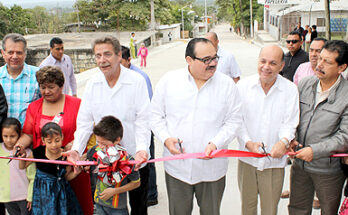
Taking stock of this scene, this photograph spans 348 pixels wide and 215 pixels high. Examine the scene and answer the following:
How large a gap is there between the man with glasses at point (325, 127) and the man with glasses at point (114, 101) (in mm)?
1351

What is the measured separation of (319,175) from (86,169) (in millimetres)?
1983

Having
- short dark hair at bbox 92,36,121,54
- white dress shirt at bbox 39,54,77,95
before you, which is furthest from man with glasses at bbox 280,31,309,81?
white dress shirt at bbox 39,54,77,95

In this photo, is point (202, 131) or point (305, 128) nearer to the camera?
point (202, 131)

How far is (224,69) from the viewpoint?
Answer: 207 inches

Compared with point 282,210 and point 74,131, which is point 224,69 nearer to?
point 282,210

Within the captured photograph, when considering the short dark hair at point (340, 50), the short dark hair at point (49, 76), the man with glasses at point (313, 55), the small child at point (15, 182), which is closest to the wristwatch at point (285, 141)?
the short dark hair at point (340, 50)

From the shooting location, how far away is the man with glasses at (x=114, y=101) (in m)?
2.63

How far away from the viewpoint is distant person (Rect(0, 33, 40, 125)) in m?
3.22

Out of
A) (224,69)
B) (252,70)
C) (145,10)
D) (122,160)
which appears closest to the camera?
(122,160)

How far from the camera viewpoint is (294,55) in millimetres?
5074

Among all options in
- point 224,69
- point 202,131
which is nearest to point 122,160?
point 202,131

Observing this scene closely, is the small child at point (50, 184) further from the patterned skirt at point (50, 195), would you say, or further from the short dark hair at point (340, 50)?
the short dark hair at point (340, 50)

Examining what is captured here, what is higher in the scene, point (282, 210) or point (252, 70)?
point (252, 70)

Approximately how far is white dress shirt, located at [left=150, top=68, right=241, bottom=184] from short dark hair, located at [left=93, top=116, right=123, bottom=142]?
341 millimetres
